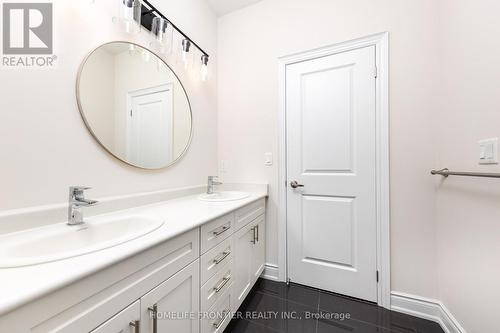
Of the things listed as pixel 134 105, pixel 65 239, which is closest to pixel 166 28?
pixel 134 105

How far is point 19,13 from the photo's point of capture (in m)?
0.88

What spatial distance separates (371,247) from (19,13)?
2439 mm

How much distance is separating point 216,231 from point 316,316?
1.02 metres

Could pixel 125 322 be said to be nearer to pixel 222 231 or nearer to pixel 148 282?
pixel 148 282

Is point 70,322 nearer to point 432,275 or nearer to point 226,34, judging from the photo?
point 432,275

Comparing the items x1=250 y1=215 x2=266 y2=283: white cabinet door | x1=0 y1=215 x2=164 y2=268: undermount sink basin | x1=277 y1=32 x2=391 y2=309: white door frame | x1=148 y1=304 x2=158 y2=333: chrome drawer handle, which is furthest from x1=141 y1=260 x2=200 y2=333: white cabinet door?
x1=277 y1=32 x2=391 y2=309: white door frame

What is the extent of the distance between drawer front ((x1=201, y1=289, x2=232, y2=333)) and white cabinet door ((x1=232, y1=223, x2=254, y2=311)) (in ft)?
0.27

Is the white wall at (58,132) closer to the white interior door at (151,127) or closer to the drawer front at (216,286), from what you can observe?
the white interior door at (151,127)

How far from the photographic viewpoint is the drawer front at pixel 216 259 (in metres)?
1.04

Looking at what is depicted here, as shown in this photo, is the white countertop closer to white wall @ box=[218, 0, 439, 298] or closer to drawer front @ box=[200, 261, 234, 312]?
drawer front @ box=[200, 261, 234, 312]

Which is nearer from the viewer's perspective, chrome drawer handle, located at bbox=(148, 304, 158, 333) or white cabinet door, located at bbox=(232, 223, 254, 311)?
chrome drawer handle, located at bbox=(148, 304, 158, 333)

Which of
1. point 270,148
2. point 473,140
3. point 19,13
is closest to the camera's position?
point 19,13

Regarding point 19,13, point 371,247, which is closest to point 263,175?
point 371,247

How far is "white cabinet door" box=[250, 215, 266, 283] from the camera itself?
1688mm
